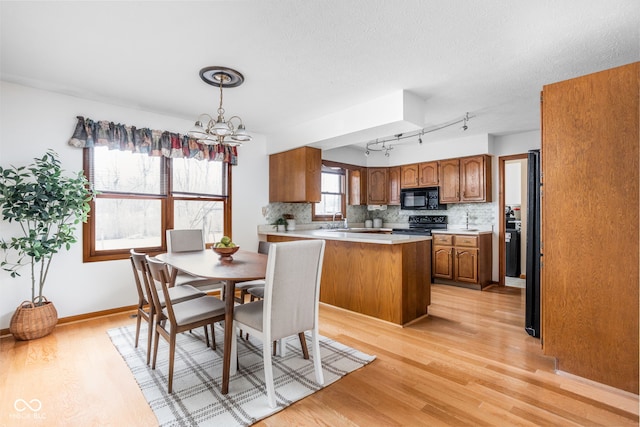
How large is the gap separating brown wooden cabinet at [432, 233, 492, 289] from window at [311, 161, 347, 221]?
189cm

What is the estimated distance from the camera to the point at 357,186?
20.4 feet

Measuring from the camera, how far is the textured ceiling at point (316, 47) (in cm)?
190

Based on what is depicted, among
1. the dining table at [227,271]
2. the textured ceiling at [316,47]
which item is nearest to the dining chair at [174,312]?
the dining table at [227,271]

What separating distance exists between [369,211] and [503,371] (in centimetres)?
460

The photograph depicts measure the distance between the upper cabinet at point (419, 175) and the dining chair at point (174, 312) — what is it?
4390 mm

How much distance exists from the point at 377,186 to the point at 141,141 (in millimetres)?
4188

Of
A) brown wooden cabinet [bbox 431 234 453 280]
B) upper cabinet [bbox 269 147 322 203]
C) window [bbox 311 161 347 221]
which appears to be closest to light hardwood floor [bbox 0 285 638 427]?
brown wooden cabinet [bbox 431 234 453 280]

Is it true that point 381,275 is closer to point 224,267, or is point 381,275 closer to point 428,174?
point 224,267

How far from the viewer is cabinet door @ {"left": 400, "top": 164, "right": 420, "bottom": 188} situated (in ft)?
18.8

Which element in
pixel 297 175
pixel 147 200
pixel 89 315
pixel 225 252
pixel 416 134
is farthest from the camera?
pixel 416 134

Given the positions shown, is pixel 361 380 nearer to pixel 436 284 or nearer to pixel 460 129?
pixel 436 284

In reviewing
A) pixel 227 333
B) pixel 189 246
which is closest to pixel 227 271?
pixel 227 333

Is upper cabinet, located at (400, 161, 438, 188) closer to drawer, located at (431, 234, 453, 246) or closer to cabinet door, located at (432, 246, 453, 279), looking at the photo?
drawer, located at (431, 234, 453, 246)

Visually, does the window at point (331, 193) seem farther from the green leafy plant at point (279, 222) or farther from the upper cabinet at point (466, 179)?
the upper cabinet at point (466, 179)
